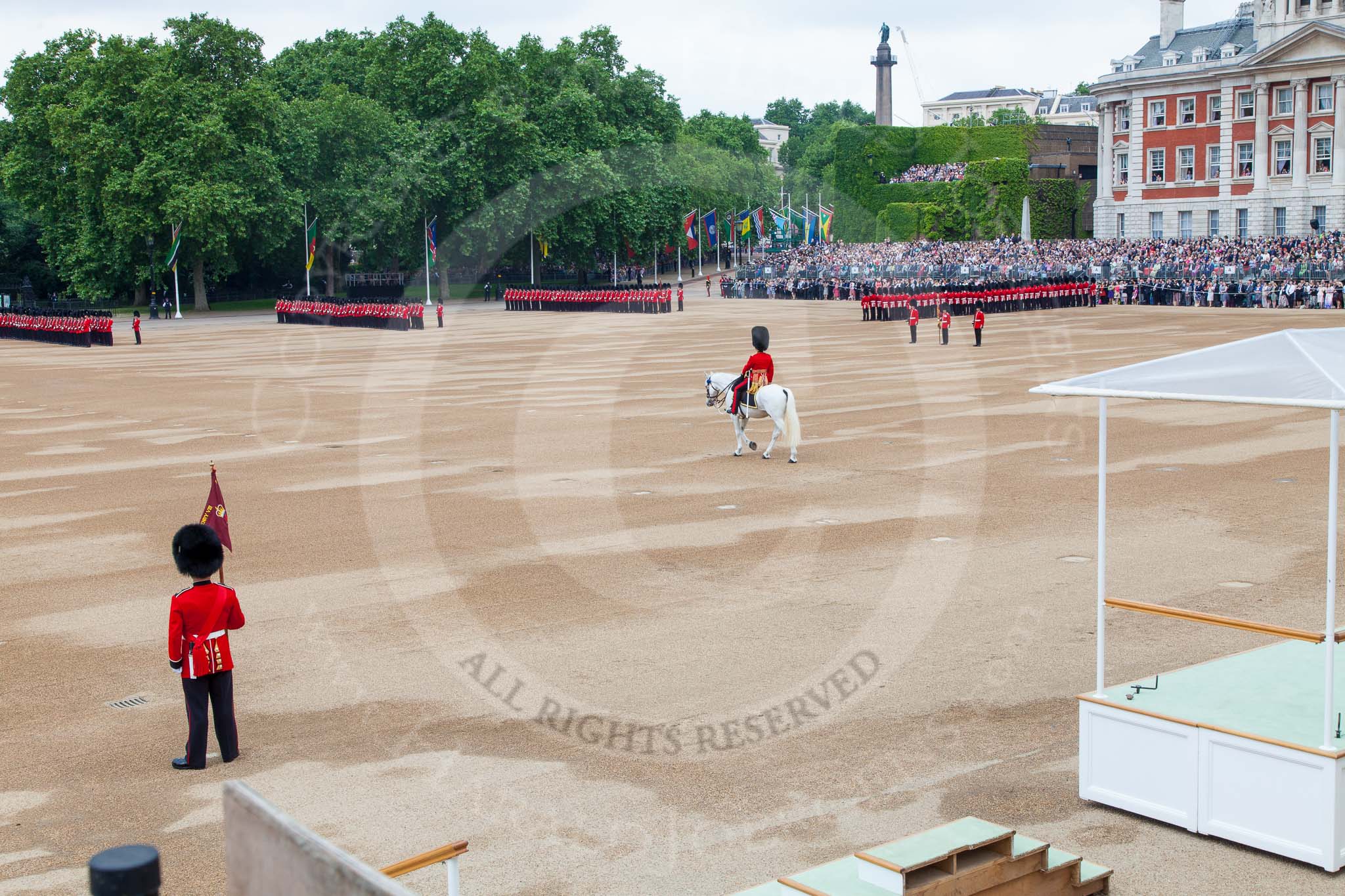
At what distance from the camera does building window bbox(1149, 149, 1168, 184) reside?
3531 inches

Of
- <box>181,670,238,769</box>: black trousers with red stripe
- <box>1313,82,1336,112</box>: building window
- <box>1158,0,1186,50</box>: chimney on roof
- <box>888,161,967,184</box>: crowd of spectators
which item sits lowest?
<box>181,670,238,769</box>: black trousers with red stripe

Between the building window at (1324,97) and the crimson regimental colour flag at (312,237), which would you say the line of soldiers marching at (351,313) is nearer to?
the crimson regimental colour flag at (312,237)

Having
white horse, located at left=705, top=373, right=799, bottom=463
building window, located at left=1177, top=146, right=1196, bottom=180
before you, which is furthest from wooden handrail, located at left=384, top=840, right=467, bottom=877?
building window, located at left=1177, top=146, right=1196, bottom=180

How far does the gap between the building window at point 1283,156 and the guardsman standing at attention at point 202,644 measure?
85896 millimetres

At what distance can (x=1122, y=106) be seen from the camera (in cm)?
9262

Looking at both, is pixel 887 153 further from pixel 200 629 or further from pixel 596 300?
pixel 200 629

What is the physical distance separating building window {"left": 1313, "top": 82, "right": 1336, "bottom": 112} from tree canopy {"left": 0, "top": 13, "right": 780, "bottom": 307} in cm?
3962

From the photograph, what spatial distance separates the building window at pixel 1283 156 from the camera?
83438 mm

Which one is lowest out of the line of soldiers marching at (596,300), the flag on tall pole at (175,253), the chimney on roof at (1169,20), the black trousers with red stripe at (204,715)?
the black trousers with red stripe at (204,715)

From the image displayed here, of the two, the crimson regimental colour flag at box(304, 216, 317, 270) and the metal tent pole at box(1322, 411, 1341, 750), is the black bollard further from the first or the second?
the crimson regimental colour flag at box(304, 216, 317, 270)

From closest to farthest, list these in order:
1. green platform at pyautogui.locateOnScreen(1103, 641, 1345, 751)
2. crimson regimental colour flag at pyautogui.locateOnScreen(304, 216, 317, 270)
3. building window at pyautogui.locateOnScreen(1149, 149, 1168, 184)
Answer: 1. green platform at pyautogui.locateOnScreen(1103, 641, 1345, 751)
2. crimson regimental colour flag at pyautogui.locateOnScreen(304, 216, 317, 270)
3. building window at pyautogui.locateOnScreen(1149, 149, 1168, 184)

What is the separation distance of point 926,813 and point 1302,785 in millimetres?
1936

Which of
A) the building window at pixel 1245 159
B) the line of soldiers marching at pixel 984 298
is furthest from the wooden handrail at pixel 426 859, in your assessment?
the building window at pixel 1245 159

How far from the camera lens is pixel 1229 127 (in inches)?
3391
